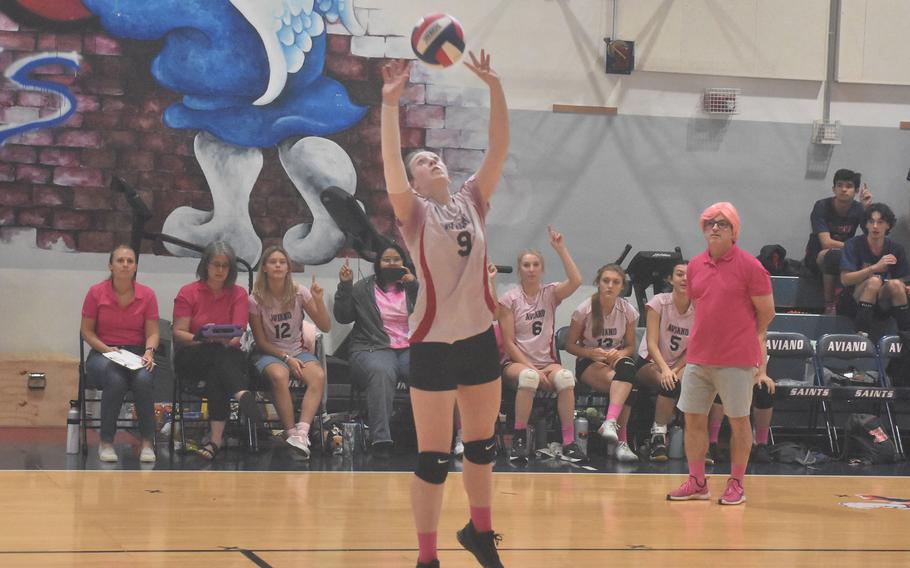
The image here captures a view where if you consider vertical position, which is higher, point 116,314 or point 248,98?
point 248,98

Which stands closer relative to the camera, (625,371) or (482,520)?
(482,520)

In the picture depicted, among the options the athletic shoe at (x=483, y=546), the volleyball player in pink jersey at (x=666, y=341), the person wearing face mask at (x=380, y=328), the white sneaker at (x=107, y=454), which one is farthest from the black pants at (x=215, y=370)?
the athletic shoe at (x=483, y=546)

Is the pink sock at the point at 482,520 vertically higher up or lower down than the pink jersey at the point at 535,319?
lower down

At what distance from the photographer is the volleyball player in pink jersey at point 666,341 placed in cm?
827

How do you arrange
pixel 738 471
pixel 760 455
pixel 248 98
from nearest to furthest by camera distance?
pixel 738 471 < pixel 760 455 < pixel 248 98

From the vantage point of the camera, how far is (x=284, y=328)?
8266 millimetres

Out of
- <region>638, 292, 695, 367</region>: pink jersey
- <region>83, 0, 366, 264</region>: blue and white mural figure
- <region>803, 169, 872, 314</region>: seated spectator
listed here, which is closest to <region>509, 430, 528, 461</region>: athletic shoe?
<region>638, 292, 695, 367</region>: pink jersey

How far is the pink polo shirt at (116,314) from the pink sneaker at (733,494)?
394cm

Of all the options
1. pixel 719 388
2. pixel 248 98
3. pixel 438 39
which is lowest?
pixel 719 388

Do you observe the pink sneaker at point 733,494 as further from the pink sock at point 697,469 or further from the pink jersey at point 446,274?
the pink jersey at point 446,274

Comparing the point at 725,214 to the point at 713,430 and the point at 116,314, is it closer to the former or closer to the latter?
the point at 713,430

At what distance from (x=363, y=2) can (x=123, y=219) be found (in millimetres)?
2592

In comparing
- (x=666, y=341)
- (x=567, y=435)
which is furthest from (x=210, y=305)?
(x=666, y=341)

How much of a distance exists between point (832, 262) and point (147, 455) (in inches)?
222
